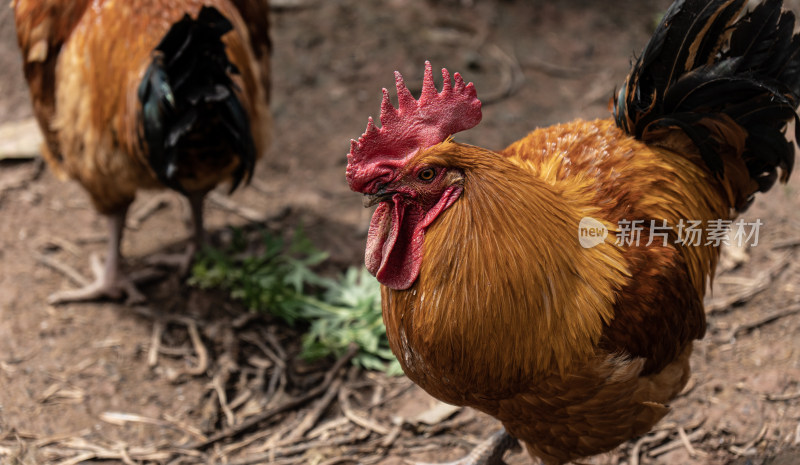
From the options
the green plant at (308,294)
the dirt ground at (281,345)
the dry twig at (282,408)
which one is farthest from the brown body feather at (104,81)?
the dry twig at (282,408)

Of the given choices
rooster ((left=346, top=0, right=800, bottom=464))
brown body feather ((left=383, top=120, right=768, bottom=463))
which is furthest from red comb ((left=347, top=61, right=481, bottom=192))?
brown body feather ((left=383, top=120, right=768, bottom=463))

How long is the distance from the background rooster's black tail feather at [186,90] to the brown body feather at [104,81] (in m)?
0.17

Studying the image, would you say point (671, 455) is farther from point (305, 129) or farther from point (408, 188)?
point (305, 129)

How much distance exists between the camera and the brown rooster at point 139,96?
12.8 ft

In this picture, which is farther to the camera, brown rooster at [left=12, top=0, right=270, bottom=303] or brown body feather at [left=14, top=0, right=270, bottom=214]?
brown body feather at [left=14, top=0, right=270, bottom=214]

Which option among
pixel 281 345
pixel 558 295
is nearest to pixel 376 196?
pixel 558 295

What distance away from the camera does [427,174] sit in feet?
8.13

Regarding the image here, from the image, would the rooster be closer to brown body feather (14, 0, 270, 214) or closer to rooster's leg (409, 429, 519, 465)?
rooster's leg (409, 429, 519, 465)

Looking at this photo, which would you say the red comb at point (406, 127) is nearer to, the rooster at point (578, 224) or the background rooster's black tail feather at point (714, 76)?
the rooster at point (578, 224)

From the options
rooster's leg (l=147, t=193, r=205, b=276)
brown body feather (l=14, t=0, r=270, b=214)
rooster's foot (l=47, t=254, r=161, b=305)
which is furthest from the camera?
rooster's leg (l=147, t=193, r=205, b=276)

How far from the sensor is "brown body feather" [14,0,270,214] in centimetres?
418

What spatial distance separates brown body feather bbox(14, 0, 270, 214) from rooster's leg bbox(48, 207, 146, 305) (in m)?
0.20
